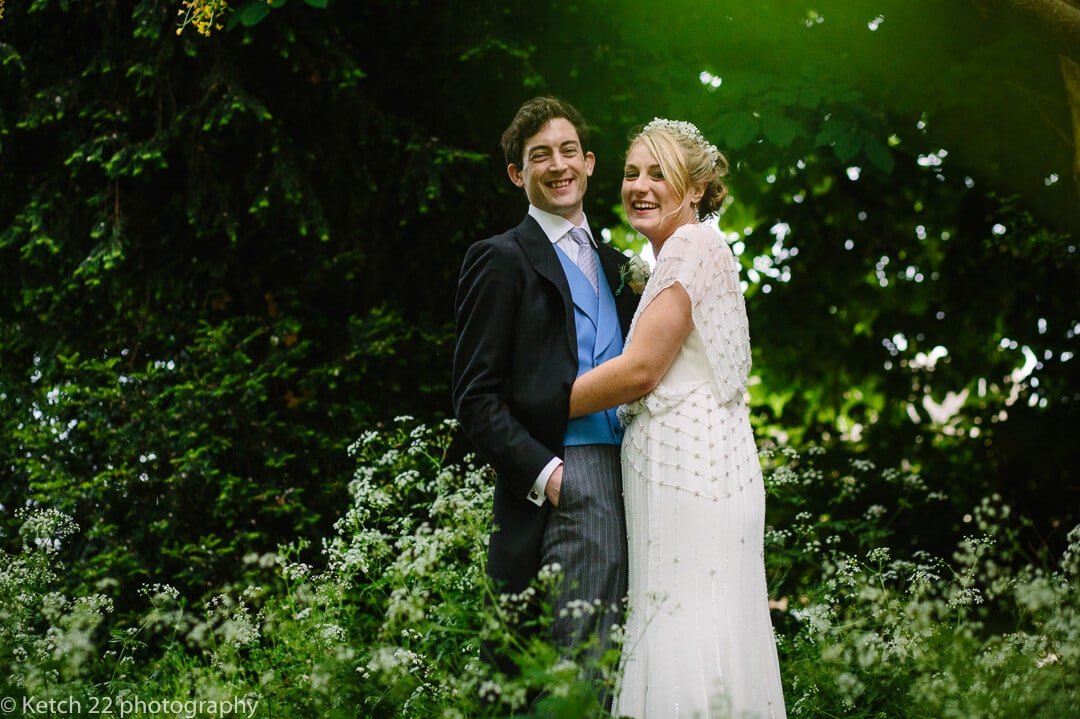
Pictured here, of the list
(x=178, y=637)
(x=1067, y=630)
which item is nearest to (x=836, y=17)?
(x=1067, y=630)

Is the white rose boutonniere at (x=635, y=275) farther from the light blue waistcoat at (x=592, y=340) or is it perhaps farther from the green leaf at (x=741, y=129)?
the green leaf at (x=741, y=129)

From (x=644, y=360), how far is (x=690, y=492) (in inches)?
16.2

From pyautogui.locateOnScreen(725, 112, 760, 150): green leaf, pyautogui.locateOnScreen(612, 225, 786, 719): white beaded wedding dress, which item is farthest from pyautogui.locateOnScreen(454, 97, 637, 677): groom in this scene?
pyautogui.locateOnScreen(725, 112, 760, 150): green leaf

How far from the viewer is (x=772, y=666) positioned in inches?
121

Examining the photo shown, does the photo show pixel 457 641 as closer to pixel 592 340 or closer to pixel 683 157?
pixel 592 340

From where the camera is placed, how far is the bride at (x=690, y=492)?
293 centimetres

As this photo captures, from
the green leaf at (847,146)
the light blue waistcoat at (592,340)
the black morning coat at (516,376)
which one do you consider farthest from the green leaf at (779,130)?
the black morning coat at (516,376)

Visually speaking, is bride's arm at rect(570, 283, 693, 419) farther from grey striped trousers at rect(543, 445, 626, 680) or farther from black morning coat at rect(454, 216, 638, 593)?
grey striped trousers at rect(543, 445, 626, 680)

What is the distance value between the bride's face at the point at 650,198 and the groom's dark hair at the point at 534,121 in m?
0.27

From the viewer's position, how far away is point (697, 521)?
3027 millimetres

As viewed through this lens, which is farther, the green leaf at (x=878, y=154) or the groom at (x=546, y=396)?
the green leaf at (x=878, y=154)

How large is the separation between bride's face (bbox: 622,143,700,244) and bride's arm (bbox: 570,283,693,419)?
1.14ft

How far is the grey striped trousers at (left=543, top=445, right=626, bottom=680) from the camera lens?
3.03m

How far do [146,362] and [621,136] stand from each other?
2825 mm
